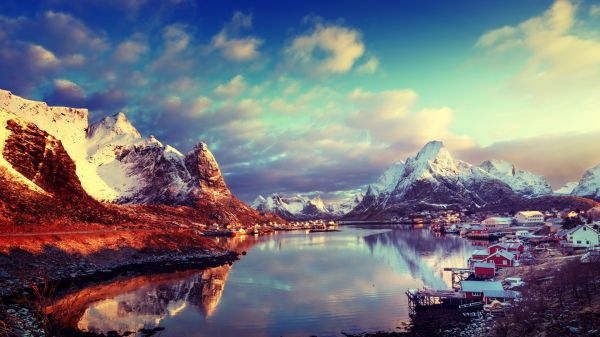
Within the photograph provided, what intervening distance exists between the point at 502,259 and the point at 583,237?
2311 cm

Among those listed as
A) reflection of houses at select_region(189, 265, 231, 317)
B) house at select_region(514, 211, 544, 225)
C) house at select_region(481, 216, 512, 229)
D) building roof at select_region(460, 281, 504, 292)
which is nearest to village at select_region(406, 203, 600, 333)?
building roof at select_region(460, 281, 504, 292)

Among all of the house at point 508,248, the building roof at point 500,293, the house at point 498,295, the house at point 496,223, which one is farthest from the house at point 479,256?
the house at point 496,223

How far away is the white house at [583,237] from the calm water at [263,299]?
2239 centimetres

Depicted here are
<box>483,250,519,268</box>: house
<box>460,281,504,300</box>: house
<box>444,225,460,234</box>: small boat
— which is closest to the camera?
<box>460,281,504,300</box>: house

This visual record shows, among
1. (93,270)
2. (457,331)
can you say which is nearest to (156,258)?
(93,270)

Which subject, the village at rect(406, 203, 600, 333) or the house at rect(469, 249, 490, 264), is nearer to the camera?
the village at rect(406, 203, 600, 333)

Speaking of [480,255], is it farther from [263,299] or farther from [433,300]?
[263,299]

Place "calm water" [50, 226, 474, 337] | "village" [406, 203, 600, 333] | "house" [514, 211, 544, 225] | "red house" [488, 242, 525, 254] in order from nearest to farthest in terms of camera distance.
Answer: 1. "calm water" [50, 226, 474, 337]
2. "village" [406, 203, 600, 333]
3. "red house" [488, 242, 525, 254]
4. "house" [514, 211, 544, 225]

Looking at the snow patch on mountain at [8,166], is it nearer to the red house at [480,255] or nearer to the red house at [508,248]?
the red house at [480,255]

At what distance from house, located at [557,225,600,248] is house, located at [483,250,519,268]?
61.5ft

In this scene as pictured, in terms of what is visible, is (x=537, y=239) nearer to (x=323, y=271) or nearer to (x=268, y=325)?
(x=323, y=271)

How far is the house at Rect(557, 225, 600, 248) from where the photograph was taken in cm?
7619

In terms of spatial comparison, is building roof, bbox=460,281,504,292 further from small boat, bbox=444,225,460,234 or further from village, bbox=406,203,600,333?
small boat, bbox=444,225,460,234

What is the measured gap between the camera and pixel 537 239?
100 m
